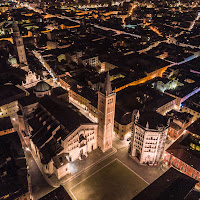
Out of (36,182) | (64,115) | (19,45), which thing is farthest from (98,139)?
(19,45)

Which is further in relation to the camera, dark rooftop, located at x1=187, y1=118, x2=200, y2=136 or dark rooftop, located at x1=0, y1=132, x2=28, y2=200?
dark rooftop, located at x1=187, y1=118, x2=200, y2=136

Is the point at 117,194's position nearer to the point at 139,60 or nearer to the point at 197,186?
the point at 197,186

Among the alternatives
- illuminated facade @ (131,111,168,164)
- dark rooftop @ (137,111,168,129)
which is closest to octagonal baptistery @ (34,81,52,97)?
illuminated facade @ (131,111,168,164)

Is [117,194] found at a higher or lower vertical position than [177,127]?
lower

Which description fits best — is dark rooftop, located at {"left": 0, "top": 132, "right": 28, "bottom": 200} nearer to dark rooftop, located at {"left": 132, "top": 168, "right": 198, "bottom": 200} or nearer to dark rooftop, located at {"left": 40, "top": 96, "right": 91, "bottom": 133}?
dark rooftop, located at {"left": 40, "top": 96, "right": 91, "bottom": 133}

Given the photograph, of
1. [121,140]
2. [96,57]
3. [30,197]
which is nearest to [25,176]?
[30,197]

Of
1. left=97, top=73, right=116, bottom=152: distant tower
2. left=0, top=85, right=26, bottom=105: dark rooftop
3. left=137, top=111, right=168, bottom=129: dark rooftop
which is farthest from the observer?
left=0, top=85, right=26, bottom=105: dark rooftop

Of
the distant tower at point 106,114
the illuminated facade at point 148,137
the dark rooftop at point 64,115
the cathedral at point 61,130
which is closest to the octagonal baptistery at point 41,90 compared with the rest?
the cathedral at point 61,130

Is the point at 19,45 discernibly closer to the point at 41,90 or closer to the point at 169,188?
the point at 41,90
